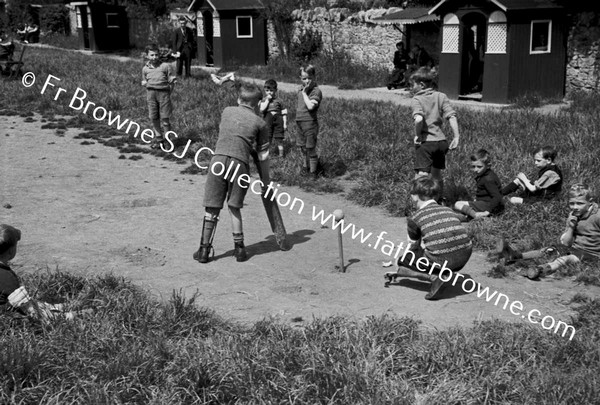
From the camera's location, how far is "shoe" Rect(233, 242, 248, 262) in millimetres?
7922

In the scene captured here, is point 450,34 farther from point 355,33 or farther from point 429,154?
point 429,154

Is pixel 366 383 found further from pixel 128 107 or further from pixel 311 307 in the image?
pixel 128 107

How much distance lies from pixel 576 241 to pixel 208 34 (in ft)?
81.9

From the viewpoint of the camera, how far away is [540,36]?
1933 cm

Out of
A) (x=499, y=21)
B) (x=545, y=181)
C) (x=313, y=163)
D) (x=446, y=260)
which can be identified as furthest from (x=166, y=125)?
(x=499, y=21)

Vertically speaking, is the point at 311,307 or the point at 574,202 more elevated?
the point at 574,202

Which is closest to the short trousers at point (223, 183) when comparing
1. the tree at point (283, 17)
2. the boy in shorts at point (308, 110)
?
the boy in shorts at point (308, 110)

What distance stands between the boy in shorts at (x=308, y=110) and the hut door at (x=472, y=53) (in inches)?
395

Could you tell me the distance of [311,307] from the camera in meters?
6.66

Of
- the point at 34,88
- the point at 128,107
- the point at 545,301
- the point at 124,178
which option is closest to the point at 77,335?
the point at 545,301

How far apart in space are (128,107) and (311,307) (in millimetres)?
11483

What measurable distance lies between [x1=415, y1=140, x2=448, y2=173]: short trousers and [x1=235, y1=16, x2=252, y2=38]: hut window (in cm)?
2089

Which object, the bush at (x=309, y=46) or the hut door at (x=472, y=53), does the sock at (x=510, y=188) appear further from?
the bush at (x=309, y=46)

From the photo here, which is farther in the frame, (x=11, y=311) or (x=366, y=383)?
(x=11, y=311)
